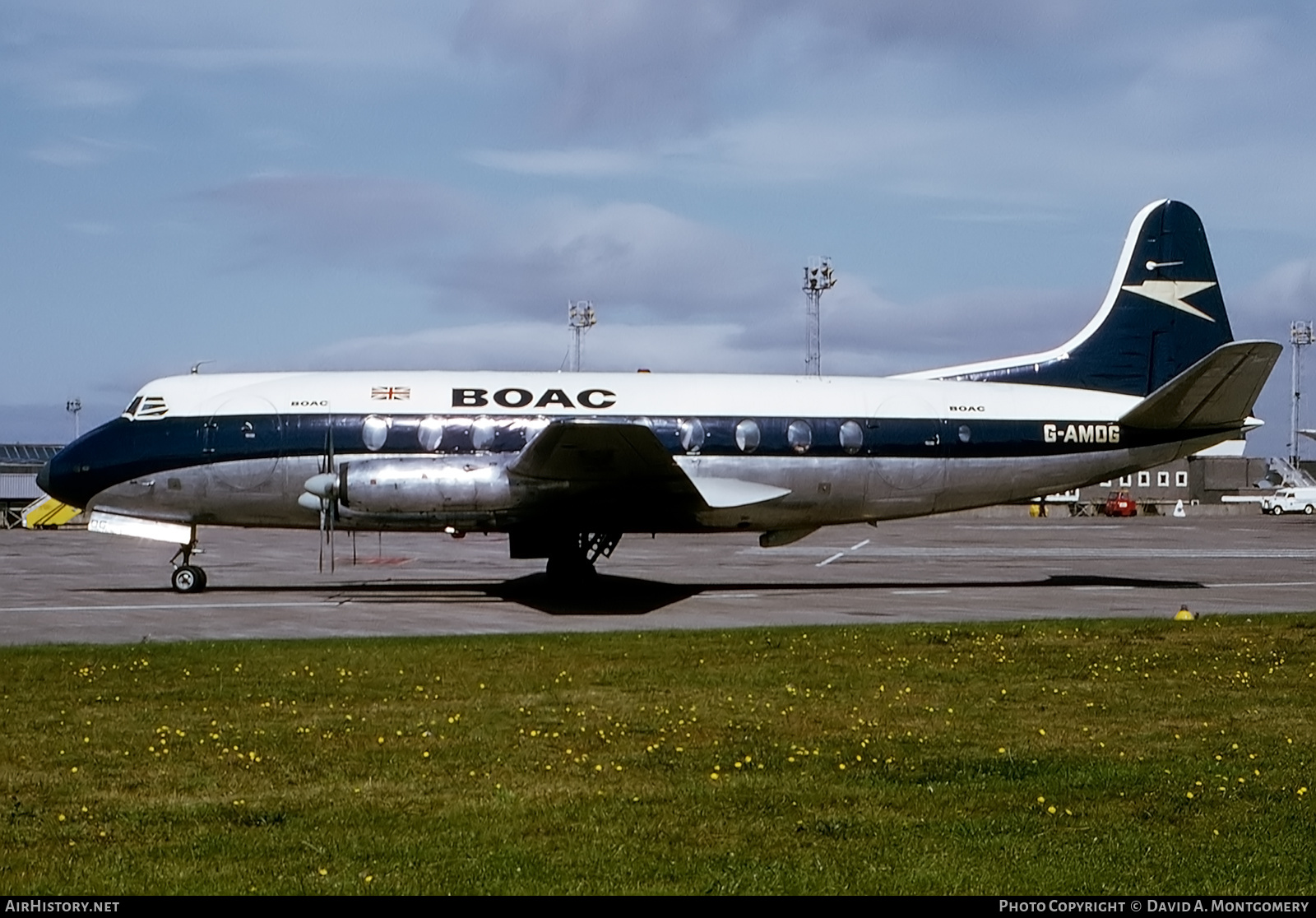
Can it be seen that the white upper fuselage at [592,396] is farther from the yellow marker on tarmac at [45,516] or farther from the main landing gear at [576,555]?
the yellow marker on tarmac at [45,516]

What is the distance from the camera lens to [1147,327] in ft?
103

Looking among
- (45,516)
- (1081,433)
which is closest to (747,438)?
(1081,433)

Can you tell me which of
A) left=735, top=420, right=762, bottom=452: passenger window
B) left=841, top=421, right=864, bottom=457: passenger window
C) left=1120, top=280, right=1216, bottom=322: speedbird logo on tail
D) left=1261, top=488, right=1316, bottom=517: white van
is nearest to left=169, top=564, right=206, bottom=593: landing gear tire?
left=735, top=420, right=762, bottom=452: passenger window

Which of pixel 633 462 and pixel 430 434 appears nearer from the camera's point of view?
pixel 633 462

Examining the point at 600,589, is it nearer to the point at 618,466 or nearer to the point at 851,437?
the point at 618,466

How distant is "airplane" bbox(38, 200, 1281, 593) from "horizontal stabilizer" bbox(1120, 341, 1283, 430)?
5 centimetres

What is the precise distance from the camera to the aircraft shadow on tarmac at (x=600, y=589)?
27.4 metres

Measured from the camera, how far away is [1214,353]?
27.3 meters

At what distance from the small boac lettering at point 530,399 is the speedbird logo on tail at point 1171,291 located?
12.7m

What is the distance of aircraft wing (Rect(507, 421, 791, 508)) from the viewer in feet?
80.8

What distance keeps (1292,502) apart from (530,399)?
3257 inches

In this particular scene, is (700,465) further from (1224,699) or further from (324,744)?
(324,744)

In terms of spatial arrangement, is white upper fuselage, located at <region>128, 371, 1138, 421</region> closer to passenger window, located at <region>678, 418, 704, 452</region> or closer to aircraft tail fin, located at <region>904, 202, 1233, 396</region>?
passenger window, located at <region>678, 418, 704, 452</region>
